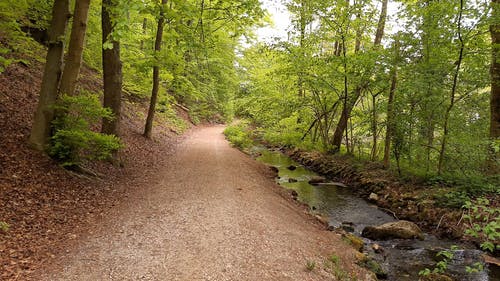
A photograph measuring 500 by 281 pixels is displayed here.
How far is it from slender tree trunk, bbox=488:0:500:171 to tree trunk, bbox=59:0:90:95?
1047 centimetres

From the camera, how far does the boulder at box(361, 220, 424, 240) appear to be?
25.8 feet

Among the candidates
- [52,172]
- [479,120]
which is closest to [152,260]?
[52,172]

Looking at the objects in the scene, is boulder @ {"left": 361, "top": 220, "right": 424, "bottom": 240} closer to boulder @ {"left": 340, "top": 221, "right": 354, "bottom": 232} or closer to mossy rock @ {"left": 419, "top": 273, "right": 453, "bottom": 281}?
boulder @ {"left": 340, "top": 221, "right": 354, "bottom": 232}

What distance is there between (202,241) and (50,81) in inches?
202

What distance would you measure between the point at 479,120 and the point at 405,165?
3.05 m

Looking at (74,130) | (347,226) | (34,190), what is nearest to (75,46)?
(74,130)

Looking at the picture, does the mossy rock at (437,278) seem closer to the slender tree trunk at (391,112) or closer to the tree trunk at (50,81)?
the slender tree trunk at (391,112)

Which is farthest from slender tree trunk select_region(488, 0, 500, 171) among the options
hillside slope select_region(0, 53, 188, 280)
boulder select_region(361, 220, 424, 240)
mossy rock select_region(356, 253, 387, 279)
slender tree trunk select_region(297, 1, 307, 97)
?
hillside slope select_region(0, 53, 188, 280)

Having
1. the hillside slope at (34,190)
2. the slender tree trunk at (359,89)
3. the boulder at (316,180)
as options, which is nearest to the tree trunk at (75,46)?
the hillside slope at (34,190)

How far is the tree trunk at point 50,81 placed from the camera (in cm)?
657

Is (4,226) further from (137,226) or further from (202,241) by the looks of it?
(202,241)

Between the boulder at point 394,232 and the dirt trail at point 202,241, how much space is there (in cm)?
142

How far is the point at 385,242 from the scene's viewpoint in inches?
305

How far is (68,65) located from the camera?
6984mm
